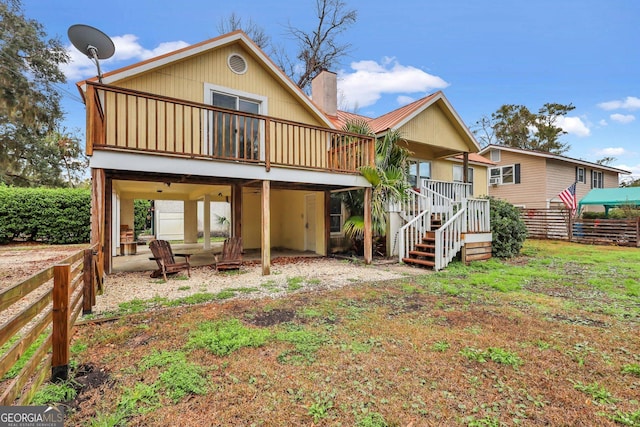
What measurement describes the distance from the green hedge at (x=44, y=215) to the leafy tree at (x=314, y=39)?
1326 centimetres

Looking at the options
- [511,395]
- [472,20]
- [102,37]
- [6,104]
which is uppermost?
[472,20]

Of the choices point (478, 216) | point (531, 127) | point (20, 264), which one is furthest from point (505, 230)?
point (531, 127)

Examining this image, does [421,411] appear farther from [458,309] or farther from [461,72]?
[461,72]

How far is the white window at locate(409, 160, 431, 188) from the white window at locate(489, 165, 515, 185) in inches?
390

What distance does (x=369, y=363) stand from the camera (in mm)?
2994

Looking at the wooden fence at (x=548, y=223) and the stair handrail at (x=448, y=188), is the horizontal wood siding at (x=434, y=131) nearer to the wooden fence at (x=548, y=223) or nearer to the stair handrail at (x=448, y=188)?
the stair handrail at (x=448, y=188)

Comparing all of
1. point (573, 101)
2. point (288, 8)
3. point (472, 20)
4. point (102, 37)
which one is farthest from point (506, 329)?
point (573, 101)

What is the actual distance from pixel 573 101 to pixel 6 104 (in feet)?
138

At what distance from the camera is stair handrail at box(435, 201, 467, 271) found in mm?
7855

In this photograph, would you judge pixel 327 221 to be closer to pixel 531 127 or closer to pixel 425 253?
pixel 425 253

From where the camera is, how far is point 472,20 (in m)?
14.4

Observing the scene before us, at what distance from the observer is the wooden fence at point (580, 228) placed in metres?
13.3

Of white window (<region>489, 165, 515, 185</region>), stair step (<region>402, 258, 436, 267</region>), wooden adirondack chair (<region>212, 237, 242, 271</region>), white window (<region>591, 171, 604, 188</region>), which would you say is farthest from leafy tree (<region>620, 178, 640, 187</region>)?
wooden adirondack chair (<region>212, 237, 242, 271</region>)

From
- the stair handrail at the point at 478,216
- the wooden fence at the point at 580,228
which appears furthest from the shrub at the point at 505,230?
the wooden fence at the point at 580,228
